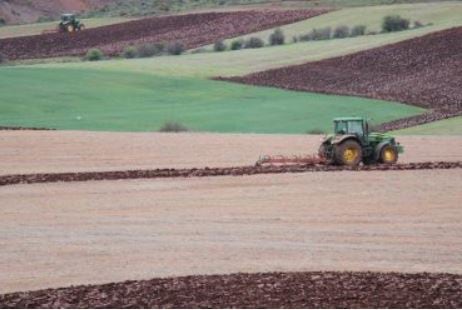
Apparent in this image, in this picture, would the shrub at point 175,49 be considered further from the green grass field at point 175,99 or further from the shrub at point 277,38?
the green grass field at point 175,99

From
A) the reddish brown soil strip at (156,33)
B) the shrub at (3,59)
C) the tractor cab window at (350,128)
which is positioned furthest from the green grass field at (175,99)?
the tractor cab window at (350,128)

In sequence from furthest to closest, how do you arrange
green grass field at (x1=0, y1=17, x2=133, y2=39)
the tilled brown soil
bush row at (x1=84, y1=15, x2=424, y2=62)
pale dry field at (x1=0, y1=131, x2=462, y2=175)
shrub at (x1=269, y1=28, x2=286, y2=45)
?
1. green grass field at (x1=0, y1=17, x2=133, y2=39)
2. shrub at (x1=269, y1=28, x2=286, y2=45)
3. bush row at (x1=84, y1=15, x2=424, y2=62)
4. pale dry field at (x1=0, y1=131, x2=462, y2=175)
5. the tilled brown soil

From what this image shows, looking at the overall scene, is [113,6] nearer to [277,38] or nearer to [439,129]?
[277,38]

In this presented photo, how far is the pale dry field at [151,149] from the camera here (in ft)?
133

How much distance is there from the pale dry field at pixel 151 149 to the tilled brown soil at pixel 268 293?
17766 millimetres

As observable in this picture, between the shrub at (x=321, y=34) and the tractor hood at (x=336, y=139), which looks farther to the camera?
the shrub at (x=321, y=34)

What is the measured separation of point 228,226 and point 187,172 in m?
9.89

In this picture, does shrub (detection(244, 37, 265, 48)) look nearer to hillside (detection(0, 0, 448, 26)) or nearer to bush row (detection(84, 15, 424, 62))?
bush row (detection(84, 15, 424, 62))

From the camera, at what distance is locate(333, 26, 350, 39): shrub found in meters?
85.9

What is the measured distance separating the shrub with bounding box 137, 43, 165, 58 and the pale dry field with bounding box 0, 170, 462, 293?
4988cm

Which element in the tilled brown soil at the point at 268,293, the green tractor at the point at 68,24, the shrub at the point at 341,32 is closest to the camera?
the tilled brown soil at the point at 268,293

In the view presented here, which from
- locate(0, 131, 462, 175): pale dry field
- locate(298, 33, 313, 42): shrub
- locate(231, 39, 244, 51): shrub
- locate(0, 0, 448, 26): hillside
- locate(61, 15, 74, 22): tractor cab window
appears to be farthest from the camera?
locate(0, 0, 448, 26): hillside

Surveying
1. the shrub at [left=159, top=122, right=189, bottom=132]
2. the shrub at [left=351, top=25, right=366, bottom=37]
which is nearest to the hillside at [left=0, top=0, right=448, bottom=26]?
the shrub at [left=351, top=25, right=366, bottom=37]

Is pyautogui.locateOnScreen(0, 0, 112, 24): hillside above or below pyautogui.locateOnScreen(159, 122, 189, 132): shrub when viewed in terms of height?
above
